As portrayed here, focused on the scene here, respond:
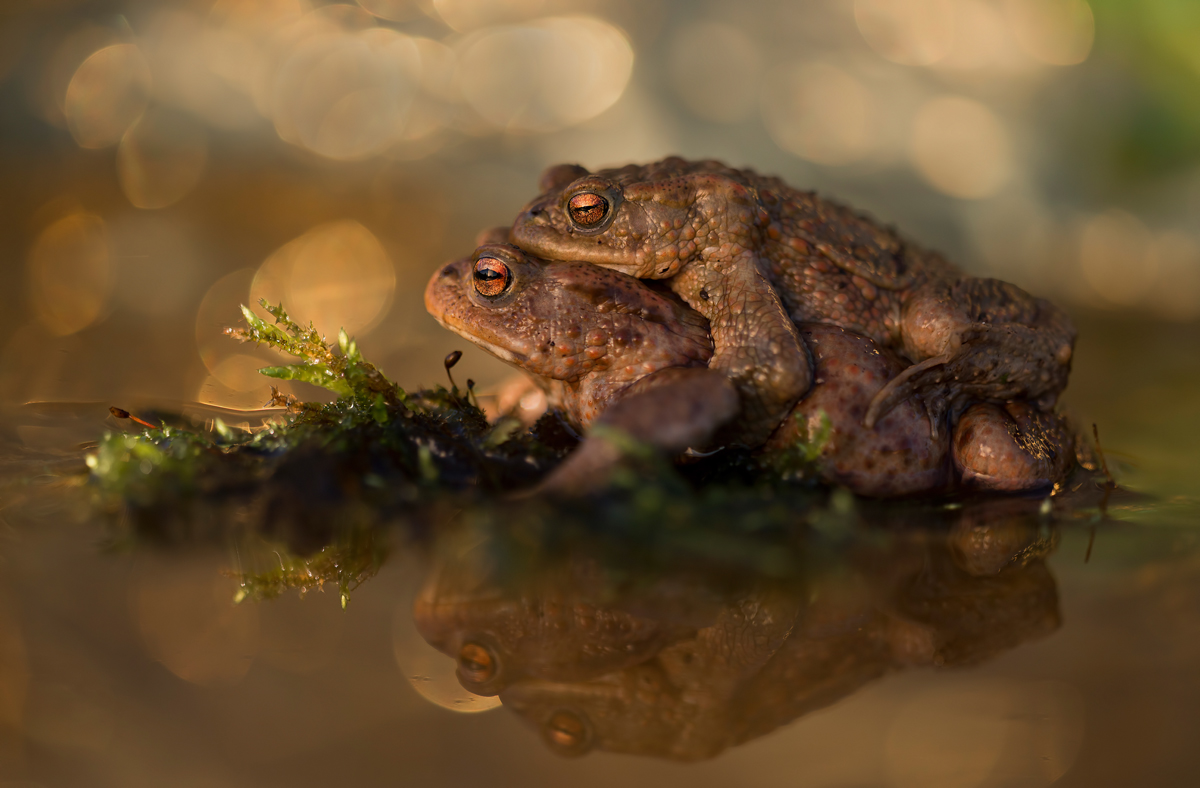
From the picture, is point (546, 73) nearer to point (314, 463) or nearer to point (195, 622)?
point (314, 463)

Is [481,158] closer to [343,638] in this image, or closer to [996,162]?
[996,162]

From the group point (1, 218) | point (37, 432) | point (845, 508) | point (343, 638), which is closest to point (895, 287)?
point (845, 508)

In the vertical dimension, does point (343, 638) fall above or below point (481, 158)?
above

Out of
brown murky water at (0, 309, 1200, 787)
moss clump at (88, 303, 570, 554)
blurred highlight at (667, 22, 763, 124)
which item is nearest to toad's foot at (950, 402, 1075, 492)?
brown murky water at (0, 309, 1200, 787)

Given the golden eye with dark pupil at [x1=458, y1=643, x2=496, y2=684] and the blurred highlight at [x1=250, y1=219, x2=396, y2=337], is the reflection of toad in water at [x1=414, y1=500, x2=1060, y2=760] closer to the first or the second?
the golden eye with dark pupil at [x1=458, y1=643, x2=496, y2=684]

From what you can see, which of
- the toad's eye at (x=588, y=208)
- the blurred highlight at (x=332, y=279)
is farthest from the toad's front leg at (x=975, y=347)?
the blurred highlight at (x=332, y=279)

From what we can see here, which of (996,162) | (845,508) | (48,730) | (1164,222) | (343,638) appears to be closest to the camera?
(48,730)

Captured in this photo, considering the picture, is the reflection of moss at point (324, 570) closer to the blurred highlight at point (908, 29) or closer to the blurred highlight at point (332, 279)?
the blurred highlight at point (332, 279)
